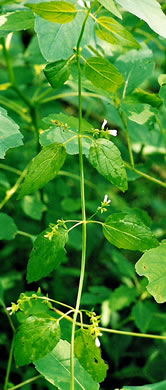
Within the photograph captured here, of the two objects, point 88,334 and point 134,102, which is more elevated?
point 134,102

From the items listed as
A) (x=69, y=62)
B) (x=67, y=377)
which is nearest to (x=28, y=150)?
(x=69, y=62)

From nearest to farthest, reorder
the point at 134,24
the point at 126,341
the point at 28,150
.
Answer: the point at 134,24
the point at 126,341
the point at 28,150

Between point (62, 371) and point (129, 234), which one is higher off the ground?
point (129, 234)

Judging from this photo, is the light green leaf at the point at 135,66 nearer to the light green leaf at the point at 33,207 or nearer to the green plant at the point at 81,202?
the green plant at the point at 81,202

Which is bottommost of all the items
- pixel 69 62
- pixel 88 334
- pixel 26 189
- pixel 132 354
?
pixel 132 354

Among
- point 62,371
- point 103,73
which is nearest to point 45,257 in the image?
point 62,371

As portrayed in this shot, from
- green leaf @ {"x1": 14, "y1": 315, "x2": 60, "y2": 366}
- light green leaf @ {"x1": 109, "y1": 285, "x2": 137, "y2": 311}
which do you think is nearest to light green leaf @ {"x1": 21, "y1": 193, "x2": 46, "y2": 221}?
light green leaf @ {"x1": 109, "y1": 285, "x2": 137, "y2": 311}

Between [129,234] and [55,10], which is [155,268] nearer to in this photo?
[129,234]

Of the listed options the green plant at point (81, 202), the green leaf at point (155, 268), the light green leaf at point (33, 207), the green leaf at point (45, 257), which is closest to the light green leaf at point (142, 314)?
the green plant at point (81, 202)

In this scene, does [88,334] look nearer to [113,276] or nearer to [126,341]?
[126,341]
